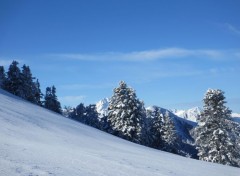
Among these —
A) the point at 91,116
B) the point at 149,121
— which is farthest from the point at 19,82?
the point at 149,121

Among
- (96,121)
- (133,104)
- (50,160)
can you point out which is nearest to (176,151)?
(133,104)

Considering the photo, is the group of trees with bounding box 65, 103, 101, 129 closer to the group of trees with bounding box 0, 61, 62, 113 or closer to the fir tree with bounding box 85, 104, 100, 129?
the fir tree with bounding box 85, 104, 100, 129

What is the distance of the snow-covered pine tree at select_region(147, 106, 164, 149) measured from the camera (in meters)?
56.1

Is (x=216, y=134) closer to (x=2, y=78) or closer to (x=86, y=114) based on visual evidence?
(x=2, y=78)

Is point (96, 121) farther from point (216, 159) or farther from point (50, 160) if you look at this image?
point (50, 160)

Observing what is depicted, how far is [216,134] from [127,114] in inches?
608

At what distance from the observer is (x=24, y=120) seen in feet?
69.6

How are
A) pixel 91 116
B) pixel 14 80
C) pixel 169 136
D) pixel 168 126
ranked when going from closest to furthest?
pixel 169 136 → pixel 168 126 → pixel 14 80 → pixel 91 116

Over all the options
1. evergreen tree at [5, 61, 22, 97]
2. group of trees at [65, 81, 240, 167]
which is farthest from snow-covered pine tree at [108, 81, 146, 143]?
evergreen tree at [5, 61, 22, 97]

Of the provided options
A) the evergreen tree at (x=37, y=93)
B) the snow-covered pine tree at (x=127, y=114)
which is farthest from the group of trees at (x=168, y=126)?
the evergreen tree at (x=37, y=93)

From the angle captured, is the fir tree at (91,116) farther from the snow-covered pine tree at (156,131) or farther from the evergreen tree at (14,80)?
the evergreen tree at (14,80)

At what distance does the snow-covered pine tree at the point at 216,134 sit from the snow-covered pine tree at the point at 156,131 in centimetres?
1646

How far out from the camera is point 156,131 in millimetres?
57281

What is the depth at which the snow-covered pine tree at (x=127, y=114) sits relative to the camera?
48375 millimetres
